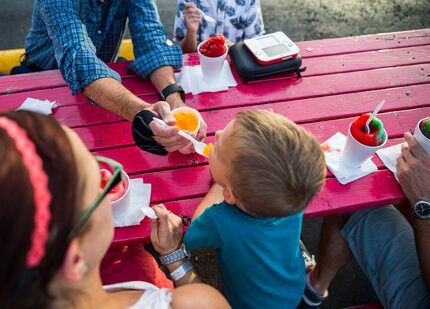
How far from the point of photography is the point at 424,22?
4105mm

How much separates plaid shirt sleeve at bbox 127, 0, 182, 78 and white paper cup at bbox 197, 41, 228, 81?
0.63ft

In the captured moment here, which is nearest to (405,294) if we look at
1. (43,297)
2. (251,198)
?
(251,198)

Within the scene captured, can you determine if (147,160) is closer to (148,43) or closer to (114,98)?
(114,98)

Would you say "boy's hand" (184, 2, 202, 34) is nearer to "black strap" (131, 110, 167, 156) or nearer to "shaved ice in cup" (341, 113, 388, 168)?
"black strap" (131, 110, 167, 156)

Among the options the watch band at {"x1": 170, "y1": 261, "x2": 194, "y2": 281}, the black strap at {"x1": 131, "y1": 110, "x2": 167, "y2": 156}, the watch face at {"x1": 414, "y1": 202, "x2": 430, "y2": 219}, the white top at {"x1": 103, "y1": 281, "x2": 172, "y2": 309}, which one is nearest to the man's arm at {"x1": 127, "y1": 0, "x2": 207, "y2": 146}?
the black strap at {"x1": 131, "y1": 110, "x2": 167, "y2": 156}

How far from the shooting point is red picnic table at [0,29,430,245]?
1527 mm

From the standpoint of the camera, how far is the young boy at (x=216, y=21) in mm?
2344

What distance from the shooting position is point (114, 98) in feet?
5.66

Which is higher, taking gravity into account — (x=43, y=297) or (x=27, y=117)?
(x=27, y=117)

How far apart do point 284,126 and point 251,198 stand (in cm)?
27

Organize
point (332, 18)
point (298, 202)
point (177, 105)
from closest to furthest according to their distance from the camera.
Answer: point (298, 202), point (177, 105), point (332, 18)

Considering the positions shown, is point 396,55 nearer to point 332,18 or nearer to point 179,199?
point 179,199

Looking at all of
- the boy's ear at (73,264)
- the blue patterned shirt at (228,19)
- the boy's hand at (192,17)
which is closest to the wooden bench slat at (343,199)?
the boy's ear at (73,264)

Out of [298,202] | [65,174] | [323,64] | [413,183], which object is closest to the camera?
[65,174]
